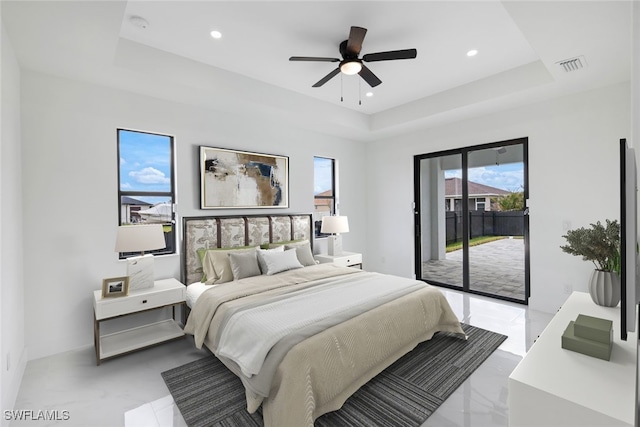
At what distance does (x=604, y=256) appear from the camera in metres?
1.98

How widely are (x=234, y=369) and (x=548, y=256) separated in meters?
3.92

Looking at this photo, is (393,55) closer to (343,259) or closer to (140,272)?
(343,259)

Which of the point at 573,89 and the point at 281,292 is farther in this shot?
the point at 573,89

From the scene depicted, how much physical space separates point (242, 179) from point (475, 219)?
360 cm

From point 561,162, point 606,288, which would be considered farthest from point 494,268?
point 606,288

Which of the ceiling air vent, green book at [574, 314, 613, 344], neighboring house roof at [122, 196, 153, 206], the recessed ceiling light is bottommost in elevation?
green book at [574, 314, 613, 344]

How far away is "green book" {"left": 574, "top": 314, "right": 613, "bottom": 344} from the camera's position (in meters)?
1.39

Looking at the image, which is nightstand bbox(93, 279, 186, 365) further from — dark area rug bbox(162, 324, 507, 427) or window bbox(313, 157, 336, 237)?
window bbox(313, 157, 336, 237)

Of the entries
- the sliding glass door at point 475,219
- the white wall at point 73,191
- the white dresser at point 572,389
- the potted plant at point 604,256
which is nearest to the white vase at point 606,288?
the potted plant at point 604,256

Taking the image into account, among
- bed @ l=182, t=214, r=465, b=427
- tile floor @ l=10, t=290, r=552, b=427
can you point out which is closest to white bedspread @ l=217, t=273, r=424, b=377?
bed @ l=182, t=214, r=465, b=427

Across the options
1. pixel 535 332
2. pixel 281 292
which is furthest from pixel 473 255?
pixel 281 292

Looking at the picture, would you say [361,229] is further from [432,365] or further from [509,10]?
[509,10]

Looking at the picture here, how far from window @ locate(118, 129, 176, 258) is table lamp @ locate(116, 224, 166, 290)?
0.44 m

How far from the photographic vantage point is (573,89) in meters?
3.40
